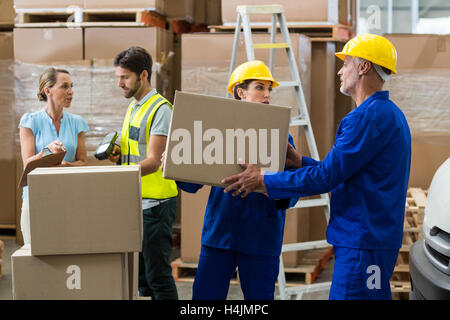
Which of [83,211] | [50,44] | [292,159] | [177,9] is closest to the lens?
[83,211]

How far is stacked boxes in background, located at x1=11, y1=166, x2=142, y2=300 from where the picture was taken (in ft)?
8.50

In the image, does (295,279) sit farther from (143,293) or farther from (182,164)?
(182,164)

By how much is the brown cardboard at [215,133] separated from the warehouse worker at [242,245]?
335 mm

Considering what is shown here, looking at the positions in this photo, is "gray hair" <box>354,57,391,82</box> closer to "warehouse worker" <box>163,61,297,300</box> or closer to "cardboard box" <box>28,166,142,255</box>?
"warehouse worker" <box>163,61,297,300</box>

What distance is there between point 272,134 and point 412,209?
2.42 metres

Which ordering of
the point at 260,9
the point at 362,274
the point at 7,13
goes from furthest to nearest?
1. the point at 7,13
2. the point at 260,9
3. the point at 362,274

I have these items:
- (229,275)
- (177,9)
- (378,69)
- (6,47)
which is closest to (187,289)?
(229,275)

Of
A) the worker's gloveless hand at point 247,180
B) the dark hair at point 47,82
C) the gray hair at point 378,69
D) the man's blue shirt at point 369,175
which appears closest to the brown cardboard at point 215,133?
the worker's gloveless hand at point 247,180

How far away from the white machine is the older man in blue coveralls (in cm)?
40

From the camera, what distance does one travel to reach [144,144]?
152 inches

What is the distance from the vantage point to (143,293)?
14.1 feet

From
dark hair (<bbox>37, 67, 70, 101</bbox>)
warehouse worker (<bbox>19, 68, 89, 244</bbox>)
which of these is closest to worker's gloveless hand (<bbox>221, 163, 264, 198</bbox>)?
warehouse worker (<bbox>19, 68, 89, 244</bbox>)

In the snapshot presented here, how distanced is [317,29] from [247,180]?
3421mm

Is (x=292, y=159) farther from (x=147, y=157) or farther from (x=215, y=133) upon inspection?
(x=147, y=157)
